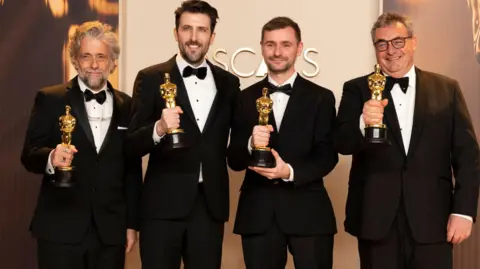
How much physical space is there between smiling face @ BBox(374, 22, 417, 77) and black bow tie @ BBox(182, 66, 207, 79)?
0.92 meters

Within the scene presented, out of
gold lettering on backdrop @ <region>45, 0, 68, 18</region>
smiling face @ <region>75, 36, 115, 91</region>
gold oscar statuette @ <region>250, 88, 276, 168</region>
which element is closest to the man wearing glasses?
gold oscar statuette @ <region>250, 88, 276, 168</region>

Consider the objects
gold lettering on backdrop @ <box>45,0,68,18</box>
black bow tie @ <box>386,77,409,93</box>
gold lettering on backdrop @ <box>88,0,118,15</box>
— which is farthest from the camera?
gold lettering on backdrop @ <box>88,0,118,15</box>

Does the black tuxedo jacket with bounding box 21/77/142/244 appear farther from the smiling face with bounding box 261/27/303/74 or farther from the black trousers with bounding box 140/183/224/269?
the smiling face with bounding box 261/27/303/74

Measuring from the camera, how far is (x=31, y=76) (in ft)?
14.8

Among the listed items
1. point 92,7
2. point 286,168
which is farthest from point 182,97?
point 92,7

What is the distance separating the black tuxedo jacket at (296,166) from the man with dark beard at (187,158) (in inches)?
4.9

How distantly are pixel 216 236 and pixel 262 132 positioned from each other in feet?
2.12

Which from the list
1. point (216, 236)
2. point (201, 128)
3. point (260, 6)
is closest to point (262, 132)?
point (201, 128)

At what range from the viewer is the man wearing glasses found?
3197 mm

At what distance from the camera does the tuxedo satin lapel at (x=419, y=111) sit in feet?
10.6

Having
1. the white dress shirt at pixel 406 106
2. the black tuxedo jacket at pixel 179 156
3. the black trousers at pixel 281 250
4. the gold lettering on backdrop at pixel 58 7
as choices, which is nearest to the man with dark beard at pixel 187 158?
the black tuxedo jacket at pixel 179 156

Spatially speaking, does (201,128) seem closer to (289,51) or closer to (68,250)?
(289,51)

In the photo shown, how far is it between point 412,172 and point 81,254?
5.46ft

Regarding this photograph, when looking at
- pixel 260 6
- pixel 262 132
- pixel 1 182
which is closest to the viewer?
pixel 262 132
